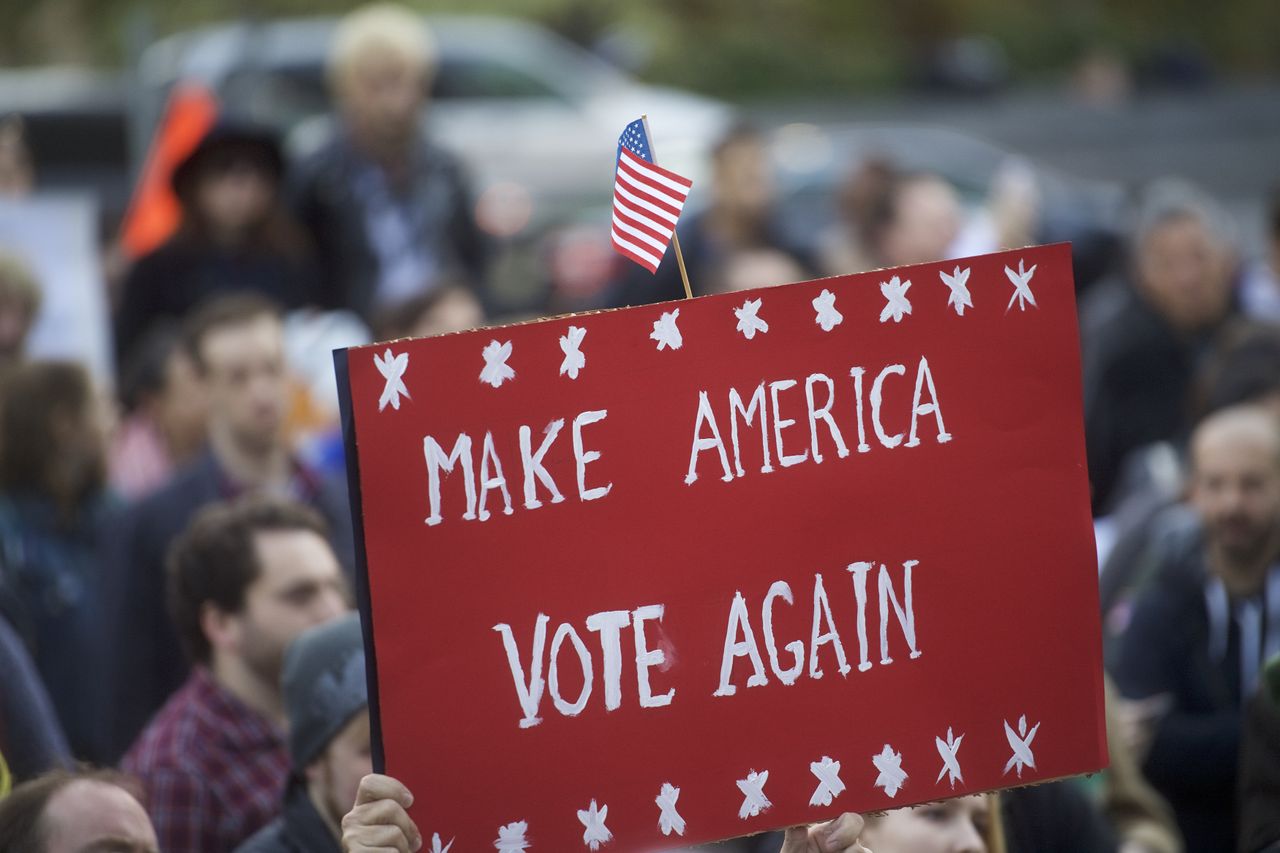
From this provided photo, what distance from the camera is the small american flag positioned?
306 cm

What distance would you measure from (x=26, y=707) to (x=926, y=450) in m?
1.95

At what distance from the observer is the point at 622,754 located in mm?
2855

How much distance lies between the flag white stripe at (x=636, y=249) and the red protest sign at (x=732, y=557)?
0.61ft

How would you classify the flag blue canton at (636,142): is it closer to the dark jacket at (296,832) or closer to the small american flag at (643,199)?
the small american flag at (643,199)

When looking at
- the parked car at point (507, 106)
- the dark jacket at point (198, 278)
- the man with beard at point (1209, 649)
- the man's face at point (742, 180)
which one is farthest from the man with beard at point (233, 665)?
the parked car at point (507, 106)

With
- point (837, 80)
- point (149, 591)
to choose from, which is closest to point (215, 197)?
point (149, 591)

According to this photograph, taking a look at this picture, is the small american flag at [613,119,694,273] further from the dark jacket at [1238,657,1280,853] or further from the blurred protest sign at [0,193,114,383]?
the blurred protest sign at [0,193,114,383]

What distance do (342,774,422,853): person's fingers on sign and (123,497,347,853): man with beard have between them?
111 cm

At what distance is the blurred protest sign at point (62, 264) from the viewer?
6.95 metres

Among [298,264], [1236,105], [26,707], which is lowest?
[26,707]

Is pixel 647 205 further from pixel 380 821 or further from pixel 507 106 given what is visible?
pixel 507 106

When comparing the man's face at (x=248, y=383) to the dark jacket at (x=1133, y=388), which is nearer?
the man's face at (x=248, y=383)

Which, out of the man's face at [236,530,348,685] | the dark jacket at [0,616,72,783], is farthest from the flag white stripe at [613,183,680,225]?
the dark jacket at [0,616,72,783]

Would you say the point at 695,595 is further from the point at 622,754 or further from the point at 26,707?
the point at 26,707
